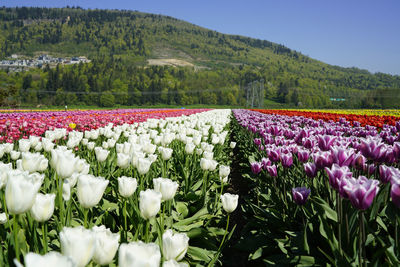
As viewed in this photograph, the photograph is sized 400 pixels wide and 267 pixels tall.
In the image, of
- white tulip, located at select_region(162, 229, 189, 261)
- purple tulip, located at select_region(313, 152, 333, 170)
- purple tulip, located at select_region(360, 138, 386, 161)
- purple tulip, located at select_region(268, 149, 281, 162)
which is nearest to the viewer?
white tulip, located at select_region(162, 229, 189, 261)

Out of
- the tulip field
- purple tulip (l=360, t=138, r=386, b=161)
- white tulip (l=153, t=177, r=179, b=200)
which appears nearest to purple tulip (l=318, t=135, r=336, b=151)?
the tulip field

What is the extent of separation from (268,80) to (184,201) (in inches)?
5832

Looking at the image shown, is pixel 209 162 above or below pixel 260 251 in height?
above

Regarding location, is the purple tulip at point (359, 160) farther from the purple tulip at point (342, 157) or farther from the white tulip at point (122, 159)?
the white tulip at point (122, 159)

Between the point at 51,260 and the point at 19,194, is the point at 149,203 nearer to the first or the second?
the point at 19,194

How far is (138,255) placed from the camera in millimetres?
948

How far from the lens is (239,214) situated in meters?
4.78

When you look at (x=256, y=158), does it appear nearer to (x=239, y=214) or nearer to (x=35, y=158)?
(x=239, y=214)

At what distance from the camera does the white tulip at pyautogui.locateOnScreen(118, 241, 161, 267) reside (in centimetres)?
87

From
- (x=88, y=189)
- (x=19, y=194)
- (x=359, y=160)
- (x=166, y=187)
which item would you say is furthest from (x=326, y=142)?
(x=19, y=194)

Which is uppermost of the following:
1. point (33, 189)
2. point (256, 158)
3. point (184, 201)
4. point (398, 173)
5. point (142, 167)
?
point (398, 173)

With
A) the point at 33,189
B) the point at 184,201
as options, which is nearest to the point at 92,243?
the point at 33,189

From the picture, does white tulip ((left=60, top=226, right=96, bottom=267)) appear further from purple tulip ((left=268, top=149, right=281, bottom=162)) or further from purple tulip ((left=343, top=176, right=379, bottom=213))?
purple tulip ((left=268, top=149, right=281, bottom=162))

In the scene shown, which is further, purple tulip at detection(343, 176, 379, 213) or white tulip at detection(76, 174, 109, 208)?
white tulip at detection(76, 174, 109, 208)
